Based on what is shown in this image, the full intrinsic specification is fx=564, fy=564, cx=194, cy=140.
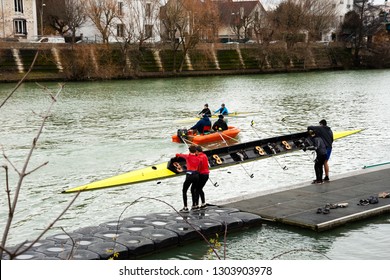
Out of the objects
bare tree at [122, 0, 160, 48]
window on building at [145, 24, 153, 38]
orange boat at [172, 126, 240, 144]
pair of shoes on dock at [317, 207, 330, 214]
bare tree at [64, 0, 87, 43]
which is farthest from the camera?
bare tree at [64, 0, 87, 43]

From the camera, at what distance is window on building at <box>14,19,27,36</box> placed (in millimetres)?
70500

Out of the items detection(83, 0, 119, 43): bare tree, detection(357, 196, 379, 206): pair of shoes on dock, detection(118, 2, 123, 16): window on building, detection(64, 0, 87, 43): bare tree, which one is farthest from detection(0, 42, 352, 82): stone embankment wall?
detection(357, 196, 379, 206): pair of shoes on dock

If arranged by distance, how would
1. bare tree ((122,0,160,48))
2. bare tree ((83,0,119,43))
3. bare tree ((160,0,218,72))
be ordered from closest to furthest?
bare tree ((83,0,119,43)), bare tree ((122,0,160,48)), bare tree ((160,0,218,72))

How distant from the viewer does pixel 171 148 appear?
75.4 ft

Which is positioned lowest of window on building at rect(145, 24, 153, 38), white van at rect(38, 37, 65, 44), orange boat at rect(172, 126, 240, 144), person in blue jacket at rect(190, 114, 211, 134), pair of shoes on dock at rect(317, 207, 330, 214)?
orange boat at rect(172, 126, 240, 144)

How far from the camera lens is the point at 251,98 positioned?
4381 centimetres

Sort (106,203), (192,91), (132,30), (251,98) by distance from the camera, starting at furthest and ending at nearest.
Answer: (132,30) → (192,91) → (251,98) → (106,203)

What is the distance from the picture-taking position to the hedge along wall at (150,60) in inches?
2420

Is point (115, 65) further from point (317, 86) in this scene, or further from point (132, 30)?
point (317, 86)

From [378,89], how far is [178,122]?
1095 inches

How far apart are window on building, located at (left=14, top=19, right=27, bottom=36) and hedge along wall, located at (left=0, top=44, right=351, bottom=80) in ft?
24.6

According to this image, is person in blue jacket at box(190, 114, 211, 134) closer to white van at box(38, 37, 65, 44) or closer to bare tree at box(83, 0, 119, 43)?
bare tree at box(83, 0, 119, 43)

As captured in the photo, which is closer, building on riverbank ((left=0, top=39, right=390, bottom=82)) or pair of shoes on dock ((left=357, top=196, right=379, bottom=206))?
pair of shoes on dock ((left=357, top=196, right=379, bottom=206))
